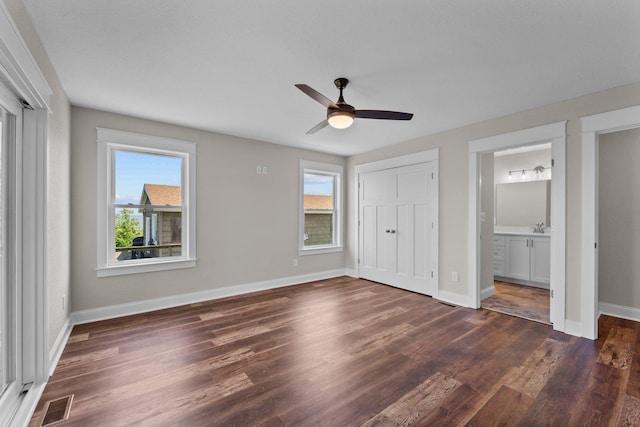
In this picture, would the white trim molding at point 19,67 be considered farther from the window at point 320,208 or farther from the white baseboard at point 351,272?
the white baseboard at point 351,272

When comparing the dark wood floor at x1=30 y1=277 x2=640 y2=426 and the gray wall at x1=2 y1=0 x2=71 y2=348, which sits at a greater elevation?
the gray wall at x1=2 y1=0 x2=71 y2=348

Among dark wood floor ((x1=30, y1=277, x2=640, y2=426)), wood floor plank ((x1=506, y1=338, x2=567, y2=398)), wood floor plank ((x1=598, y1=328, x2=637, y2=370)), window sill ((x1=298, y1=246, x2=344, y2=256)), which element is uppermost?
window sill ((x1=298, y1=246, x2=344, y2=256))

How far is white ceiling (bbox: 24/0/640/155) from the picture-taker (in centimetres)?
173

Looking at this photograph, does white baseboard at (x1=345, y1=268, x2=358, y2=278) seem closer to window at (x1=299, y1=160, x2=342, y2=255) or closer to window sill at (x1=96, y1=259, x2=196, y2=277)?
window at (x1=299, y1=160, x2=342, y2=255)

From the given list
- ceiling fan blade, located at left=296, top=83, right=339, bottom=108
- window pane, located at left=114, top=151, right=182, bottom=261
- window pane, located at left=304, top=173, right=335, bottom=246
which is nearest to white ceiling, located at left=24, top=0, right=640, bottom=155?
ceiling fan blade, located at left=296, top=83, right=339, bottom=108

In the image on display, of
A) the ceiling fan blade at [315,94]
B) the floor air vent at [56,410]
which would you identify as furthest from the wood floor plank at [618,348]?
the floor air vent at [56,410]

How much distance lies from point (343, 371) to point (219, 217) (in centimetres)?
284

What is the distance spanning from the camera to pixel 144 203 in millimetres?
3703

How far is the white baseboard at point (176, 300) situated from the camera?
129 inches

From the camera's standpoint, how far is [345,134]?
4.27 m

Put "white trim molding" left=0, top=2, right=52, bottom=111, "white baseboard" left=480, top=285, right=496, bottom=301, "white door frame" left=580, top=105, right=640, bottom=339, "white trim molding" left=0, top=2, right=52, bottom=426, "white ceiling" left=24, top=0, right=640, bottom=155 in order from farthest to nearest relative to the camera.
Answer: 1. "white baseboard" left=480, top=285, right=496, bottom=301
2. "white door frame" left=580, top=105, right=640, bottom=339
3. "white trim molding" left=0, top=2, right=52, bottom=426
4. "white ceiling" left=24, top=0, right=640, bottom=155
5. "white trim molding" left=0, top=2, right=52, bottom=111

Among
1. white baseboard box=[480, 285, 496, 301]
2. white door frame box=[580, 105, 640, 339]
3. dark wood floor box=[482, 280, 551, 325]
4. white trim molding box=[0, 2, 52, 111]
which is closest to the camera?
white trim molding box=[0, 2, 52, 111]

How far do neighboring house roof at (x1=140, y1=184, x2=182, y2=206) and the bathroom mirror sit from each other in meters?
5.87

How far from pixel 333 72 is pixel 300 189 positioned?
2.83 m
